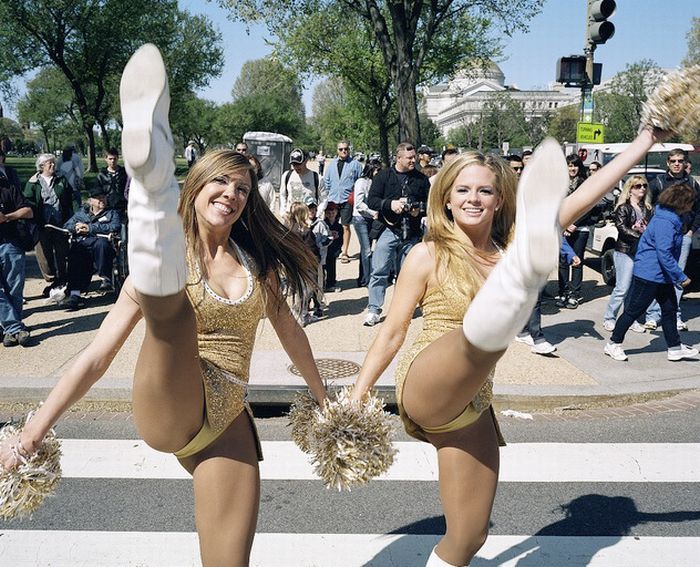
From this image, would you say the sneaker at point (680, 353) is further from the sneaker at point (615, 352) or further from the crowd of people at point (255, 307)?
the crowd of people at point (255, 307)

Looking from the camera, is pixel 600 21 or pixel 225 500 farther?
pixel 600 21

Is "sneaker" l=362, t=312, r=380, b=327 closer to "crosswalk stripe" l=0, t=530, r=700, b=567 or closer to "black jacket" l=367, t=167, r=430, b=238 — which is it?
"black jacket" l=367, t=167, r=430, b=238

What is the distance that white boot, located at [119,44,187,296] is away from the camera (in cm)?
174

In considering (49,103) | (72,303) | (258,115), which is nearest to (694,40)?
(258,115)

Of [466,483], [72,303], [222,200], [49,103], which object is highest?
[49,103]

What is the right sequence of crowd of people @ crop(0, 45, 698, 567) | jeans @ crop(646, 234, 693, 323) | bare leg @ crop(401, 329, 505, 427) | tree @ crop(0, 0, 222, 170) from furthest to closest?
tree @ crop(0, 0, 222, 170), jeans @ crop(646, 234, 693, 323), bare leg @ crop(401, 329, 505, 427), crowd of people @ crop(0, 45, 698, 567)

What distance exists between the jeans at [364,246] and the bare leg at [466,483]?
8.00 metres

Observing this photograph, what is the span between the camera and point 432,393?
2.32 m

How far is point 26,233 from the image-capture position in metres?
8.31

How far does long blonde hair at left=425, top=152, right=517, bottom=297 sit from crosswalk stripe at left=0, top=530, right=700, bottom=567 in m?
1.72

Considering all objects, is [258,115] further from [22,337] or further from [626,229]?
[22,337]

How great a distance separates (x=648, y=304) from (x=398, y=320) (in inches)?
217

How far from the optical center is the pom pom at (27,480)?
8.19ft

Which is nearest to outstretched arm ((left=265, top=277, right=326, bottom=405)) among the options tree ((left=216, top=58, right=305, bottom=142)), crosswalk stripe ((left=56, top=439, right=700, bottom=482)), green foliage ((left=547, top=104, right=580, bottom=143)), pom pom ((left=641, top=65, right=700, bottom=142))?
pom pom ((left=641, top=65, right=700, bottom=142))
